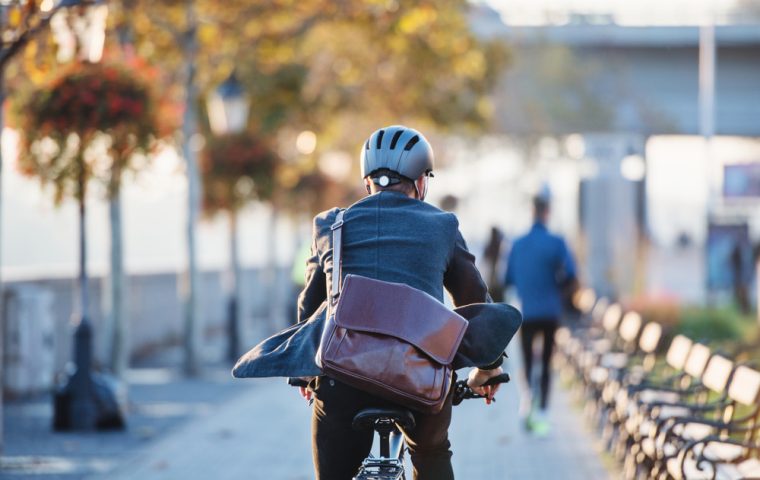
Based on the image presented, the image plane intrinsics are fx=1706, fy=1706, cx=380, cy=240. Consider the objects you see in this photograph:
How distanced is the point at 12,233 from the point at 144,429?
38.3m

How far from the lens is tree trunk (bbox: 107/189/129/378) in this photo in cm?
1638

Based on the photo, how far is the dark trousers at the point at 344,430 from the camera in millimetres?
5527

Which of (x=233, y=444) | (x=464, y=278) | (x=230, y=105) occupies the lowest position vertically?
(x=233, y=444)

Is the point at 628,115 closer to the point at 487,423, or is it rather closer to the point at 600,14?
the point at 600,14

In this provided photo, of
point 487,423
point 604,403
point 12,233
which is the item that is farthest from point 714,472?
point 12,233

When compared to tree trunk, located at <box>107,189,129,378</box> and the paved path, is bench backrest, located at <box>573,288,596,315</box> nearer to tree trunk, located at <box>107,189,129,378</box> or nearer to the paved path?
the paved path

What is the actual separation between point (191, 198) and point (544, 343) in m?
8.10

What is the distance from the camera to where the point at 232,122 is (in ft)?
76.4

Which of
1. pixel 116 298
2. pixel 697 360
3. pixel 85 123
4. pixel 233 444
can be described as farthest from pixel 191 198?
pixel 697 360

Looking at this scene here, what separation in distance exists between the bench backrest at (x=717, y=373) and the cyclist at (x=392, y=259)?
364 centimetres

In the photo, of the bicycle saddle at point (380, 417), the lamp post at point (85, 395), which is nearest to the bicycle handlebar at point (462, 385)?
the bicycle saddle at point (380, 417)

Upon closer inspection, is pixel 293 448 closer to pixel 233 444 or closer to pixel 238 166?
pixel 233 444

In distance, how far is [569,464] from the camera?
1198 centimetres

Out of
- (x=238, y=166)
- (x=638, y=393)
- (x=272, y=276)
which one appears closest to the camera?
(x=638, y=393)
